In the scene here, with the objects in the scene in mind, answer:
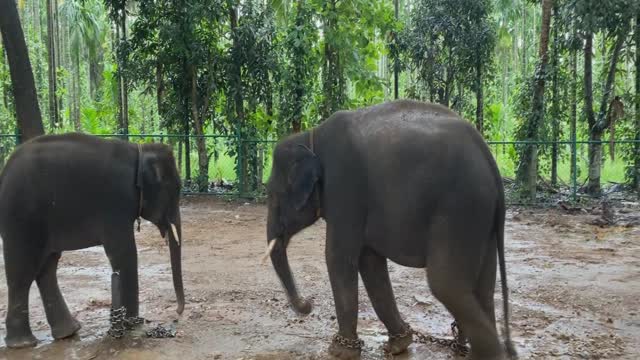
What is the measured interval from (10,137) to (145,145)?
36.5 ft

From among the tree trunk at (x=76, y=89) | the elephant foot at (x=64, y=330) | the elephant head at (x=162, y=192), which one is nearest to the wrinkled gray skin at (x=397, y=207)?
the elephant head at (x=162, y=192)

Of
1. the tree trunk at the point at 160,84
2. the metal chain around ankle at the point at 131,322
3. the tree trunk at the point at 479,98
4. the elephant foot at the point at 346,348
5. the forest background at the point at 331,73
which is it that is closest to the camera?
the elephant foot at the point at 346,348

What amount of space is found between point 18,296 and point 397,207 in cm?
315

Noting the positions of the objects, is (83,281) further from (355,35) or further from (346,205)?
(355,35)

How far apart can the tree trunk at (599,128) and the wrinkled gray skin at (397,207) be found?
1022cm

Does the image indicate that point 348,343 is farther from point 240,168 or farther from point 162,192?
point 240,168

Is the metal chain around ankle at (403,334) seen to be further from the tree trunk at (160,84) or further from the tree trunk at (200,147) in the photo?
the tree trunk at (160,84)

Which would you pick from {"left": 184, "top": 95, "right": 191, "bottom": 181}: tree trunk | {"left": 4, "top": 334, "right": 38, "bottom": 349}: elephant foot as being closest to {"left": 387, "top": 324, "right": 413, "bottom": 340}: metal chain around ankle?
{"left": 4, "top": 334, "right": 38, "bottom": 349}: elephant foot

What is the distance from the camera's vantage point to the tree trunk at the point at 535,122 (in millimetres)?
13406

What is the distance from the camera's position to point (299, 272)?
7.78 m

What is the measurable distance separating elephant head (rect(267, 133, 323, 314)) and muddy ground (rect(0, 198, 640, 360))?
0.73 metres

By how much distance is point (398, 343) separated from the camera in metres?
5.05

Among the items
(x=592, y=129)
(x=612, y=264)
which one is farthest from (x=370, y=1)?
(x=612, y=264)

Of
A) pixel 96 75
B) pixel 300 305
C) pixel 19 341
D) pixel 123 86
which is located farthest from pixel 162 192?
pixel 96 75
